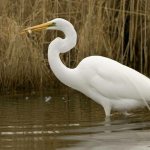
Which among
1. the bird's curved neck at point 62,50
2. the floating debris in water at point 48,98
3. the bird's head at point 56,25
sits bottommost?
the floating debris in water at point 48,98

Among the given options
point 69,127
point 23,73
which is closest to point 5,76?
point 23,73

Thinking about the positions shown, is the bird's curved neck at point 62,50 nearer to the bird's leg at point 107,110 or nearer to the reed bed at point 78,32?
the bird's leg at point 107,110

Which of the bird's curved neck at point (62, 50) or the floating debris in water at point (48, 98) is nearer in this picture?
the bird's curved neck at point (62, 50)

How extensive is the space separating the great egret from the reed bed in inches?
92.0

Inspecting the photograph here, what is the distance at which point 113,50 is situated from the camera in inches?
460

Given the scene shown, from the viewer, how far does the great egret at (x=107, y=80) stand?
847cm

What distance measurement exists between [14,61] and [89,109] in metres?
1.90

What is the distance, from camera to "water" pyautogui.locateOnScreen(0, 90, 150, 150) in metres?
6.80

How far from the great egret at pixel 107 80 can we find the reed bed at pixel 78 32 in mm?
2337

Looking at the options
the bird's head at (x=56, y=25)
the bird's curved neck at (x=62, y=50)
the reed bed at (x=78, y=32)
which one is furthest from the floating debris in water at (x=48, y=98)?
the bird's head at (x=56, y=25)

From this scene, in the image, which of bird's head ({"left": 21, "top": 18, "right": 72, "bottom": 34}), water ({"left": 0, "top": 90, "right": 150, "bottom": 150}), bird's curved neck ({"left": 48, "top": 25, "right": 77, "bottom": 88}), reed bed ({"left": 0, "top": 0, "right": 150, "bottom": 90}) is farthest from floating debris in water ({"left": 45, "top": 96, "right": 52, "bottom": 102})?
bird's head ({"left": 21, "top": 18, "right": 72, "bottom": 34})

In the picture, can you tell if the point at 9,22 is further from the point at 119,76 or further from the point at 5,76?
the point at 119,76

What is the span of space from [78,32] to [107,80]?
3025 mm

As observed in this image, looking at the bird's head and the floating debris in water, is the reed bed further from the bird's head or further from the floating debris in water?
the bird's head
